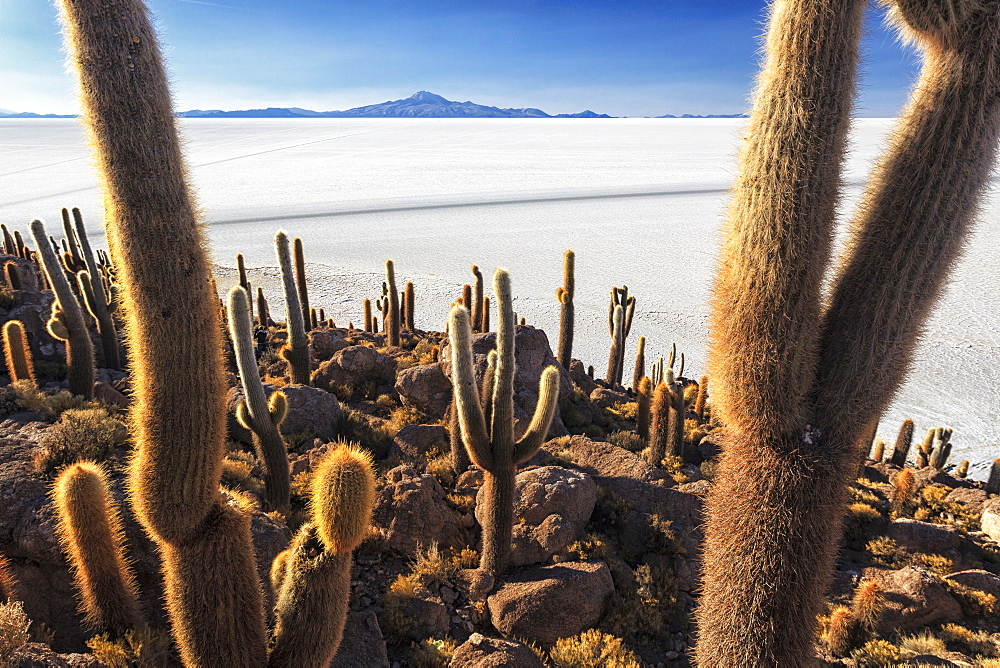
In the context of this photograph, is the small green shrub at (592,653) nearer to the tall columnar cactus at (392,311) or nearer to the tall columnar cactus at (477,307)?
the tall columnar cactus at (477,307)

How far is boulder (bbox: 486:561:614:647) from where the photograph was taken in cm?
539

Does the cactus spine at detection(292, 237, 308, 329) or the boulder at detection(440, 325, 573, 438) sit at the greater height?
the cactus spine at detection(292, 237, 308, 329)

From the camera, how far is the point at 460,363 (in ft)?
18.0

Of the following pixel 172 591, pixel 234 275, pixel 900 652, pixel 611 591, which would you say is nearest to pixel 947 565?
pixel 900 652

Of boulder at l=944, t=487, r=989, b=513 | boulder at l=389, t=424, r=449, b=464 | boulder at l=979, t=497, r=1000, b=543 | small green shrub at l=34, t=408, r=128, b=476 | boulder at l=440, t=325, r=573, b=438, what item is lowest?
boulder at l=944, t=487, r=989, b=513

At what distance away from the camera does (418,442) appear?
825 centimetres

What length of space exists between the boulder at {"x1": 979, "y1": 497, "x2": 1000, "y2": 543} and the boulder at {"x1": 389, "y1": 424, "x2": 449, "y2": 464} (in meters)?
8.08

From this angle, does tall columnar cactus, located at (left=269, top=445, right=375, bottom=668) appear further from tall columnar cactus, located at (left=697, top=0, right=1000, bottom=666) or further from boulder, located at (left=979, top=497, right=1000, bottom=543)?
boulder, located at (left=979, top=497, right=1000, bottom=543)

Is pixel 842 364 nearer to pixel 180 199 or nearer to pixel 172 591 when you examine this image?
pixel 180 199

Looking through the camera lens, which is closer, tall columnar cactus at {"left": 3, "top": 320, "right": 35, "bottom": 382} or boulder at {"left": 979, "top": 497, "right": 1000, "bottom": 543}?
tall columnar cactus at {"left": 3, "top": 320, "right": 35, "bottom": 382}

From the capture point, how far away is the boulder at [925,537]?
7.38 m

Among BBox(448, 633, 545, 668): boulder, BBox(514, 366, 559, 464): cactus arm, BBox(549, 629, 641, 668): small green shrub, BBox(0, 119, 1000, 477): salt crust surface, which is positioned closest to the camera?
BBox(448, 633, 545, 668): boulder

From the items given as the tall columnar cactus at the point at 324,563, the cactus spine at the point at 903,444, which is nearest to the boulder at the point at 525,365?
the tall columnar cactus at the point at 324,563

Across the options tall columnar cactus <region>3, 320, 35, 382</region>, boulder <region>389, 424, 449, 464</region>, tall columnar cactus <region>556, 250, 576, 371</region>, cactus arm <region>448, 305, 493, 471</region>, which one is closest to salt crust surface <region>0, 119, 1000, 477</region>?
cactus arm <region>448, 305, 493, 471</region>
